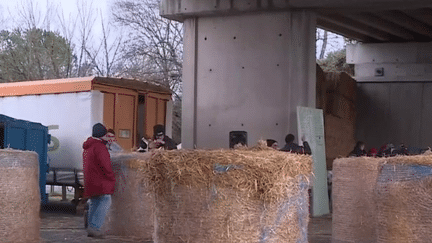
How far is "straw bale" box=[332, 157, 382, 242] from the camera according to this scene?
9.59 metres

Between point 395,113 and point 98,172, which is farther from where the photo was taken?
point 395,113

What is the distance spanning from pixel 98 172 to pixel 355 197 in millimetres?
3733

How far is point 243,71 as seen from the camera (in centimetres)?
1717

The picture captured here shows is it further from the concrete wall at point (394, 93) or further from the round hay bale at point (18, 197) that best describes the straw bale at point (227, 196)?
the concrete wall at point (394, 93)

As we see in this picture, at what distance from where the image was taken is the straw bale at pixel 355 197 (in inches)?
377

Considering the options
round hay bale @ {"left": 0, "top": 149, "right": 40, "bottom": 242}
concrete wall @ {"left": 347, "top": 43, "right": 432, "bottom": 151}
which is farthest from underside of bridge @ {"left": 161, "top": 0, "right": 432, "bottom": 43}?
round hay bale @ {"left": 0, "top": 149, "right": 40, "bottom": 242}

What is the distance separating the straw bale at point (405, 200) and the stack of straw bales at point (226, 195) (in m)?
1.05

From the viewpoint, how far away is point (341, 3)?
640 inches

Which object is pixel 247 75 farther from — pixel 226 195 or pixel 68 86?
pixel 226 195

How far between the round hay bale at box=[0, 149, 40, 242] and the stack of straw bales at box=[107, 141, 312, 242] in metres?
3.23

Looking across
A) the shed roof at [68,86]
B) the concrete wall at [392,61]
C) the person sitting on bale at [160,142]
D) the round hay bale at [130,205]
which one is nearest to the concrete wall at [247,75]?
the shed roof at [68,86]

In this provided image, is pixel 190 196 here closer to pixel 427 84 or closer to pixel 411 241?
pixel 411 241

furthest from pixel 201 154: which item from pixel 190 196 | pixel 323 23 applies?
pixel 323 23

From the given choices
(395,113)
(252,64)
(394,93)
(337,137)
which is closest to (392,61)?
(394,93)
